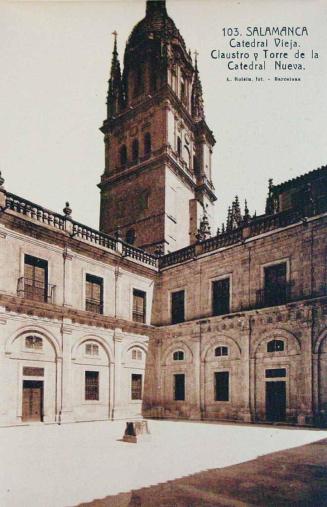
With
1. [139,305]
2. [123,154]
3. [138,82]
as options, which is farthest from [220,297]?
[138,82]

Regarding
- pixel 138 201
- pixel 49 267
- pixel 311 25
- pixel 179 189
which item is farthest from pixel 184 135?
pixel 311 25

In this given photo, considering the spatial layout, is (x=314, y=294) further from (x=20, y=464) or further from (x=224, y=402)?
(x=20, y=464)

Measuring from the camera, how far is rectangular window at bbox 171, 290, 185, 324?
67.1 feet

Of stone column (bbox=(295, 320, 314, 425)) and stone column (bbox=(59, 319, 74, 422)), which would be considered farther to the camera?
stone column (bbox=(59, 319, 74, 422))

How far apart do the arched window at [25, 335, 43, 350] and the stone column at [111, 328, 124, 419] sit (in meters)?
3.88

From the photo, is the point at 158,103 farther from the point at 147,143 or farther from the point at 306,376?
the point at 306,376

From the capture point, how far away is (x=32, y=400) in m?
15.1

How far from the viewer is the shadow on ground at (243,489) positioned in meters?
5.84

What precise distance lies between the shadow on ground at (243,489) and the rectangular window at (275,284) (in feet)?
28.7

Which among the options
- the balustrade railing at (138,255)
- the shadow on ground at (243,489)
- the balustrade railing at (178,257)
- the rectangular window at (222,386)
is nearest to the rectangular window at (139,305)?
the balustrade railing at (138,255)

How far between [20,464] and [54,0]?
31.4 feet

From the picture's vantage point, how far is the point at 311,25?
8.64m

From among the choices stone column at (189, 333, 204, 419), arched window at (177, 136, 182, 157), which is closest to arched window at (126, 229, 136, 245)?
arched window at (177, 136, 182, 157)

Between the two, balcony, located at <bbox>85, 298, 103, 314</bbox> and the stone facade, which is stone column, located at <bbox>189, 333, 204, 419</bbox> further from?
balcony, located at <bbox>85, 298, 103, 314</bbox>
